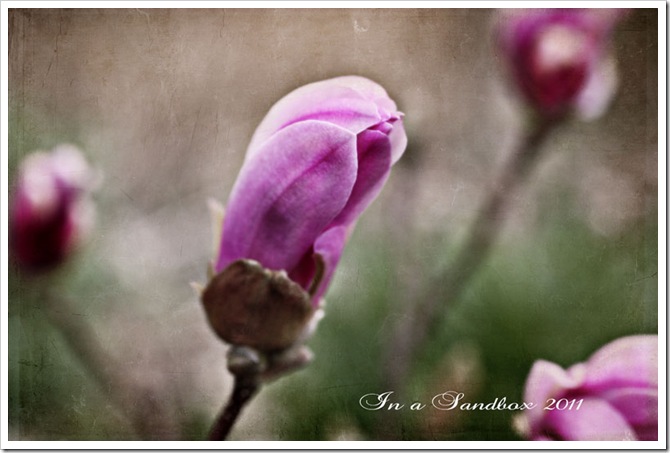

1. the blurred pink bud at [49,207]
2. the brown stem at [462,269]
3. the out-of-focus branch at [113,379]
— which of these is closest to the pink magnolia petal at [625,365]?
the brown stem at [462,269]

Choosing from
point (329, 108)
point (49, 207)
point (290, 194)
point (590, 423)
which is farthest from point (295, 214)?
point (590, 423)

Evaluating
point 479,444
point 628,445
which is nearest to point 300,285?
point 479,444

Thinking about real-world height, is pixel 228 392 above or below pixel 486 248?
below

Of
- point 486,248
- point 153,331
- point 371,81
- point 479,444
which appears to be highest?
point 371,81

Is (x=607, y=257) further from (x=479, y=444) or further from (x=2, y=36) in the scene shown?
(x=2, y=36)

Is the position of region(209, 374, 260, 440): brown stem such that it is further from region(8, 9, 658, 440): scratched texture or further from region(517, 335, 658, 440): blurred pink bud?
region(517, 335, 658, 440): blurred pink bud

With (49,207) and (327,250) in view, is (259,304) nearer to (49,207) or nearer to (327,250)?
(327,250)

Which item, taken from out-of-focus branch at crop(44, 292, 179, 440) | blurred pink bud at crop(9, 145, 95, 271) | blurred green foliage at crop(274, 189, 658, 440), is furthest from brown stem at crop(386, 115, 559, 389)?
blurred pink bud at crop(9, 145, 95, 271)

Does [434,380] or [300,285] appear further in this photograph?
[434,380]
